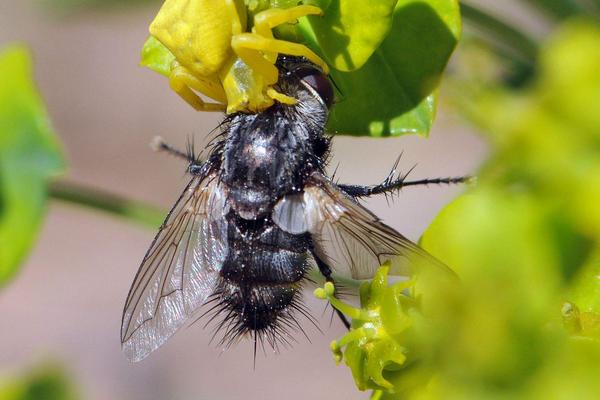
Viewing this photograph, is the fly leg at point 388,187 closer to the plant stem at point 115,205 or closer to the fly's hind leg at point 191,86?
the fly's hind leg at point 191,86

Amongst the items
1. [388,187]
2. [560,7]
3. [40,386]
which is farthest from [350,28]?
[40,386]

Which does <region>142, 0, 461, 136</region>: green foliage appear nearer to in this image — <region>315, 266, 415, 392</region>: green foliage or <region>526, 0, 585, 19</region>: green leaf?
<region>315, 266, 415, 392</region>: green foliage

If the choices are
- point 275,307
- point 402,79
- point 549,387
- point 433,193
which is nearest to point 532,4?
point 402,79

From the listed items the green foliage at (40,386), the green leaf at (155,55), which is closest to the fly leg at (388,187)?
the green leaf at (155,55)

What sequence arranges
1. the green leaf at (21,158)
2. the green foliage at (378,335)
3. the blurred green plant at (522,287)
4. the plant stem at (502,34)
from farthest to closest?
the green leaf at (21,158), the plant stem at (502,34), the green foliage at (378,335), the blurred green plant at (522,287)

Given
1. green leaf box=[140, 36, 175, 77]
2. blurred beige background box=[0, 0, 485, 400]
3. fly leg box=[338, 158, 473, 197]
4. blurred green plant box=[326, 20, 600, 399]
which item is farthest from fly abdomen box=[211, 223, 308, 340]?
blurred beige background box=[0, 0, 485, 400]
